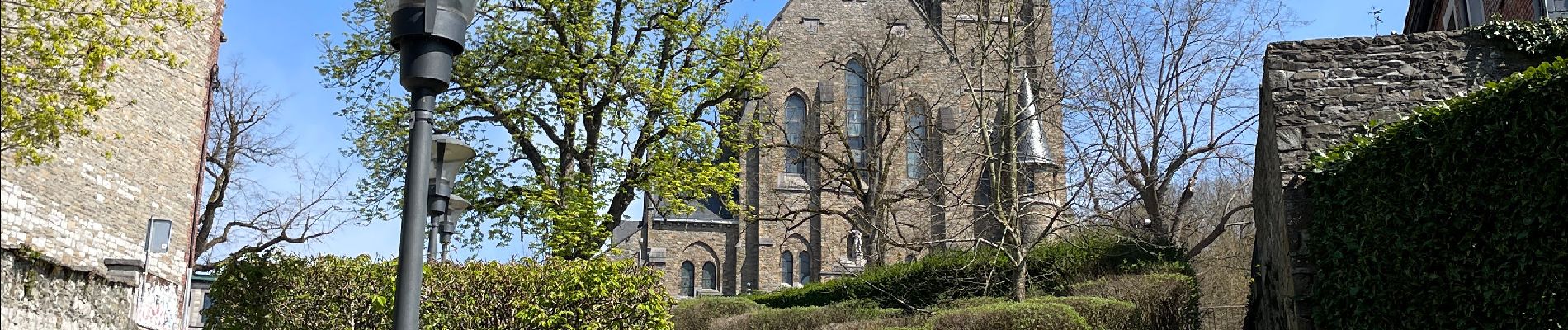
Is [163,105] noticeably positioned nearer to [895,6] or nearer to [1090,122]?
[1090,122]

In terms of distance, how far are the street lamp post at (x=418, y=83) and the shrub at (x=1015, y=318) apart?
7.84m

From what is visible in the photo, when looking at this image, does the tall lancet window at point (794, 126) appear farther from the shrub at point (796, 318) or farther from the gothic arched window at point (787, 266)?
the shrub at point (796, 318)

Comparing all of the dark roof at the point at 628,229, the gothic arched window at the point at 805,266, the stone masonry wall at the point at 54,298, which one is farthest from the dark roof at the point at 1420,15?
the dark roof at the point at 628,229

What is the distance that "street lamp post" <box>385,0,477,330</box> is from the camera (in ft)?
17.5

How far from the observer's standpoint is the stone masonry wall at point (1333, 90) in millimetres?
8781

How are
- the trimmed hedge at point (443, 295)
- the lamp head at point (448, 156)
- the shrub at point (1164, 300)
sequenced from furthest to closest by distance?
1. the shrub at point (1164, 300)
2. the trimmed hedge at point (443, 295)
3. the lamp head at point (448, 156)

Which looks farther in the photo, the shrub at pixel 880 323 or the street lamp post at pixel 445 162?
the shrub at pixel 880 323

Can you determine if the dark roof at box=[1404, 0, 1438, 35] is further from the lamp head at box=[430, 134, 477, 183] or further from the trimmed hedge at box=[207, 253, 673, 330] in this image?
the lamp head at box=[430, 134, 477, 183]

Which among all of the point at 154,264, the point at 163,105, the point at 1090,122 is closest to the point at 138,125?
the point at 163,105

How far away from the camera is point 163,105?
68.1 feet

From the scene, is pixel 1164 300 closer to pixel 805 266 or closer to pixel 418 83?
pixel 418 83

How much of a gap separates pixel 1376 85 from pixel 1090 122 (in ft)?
32.8

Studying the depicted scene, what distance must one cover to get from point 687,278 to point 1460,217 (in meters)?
38.8

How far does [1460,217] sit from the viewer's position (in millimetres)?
6953
